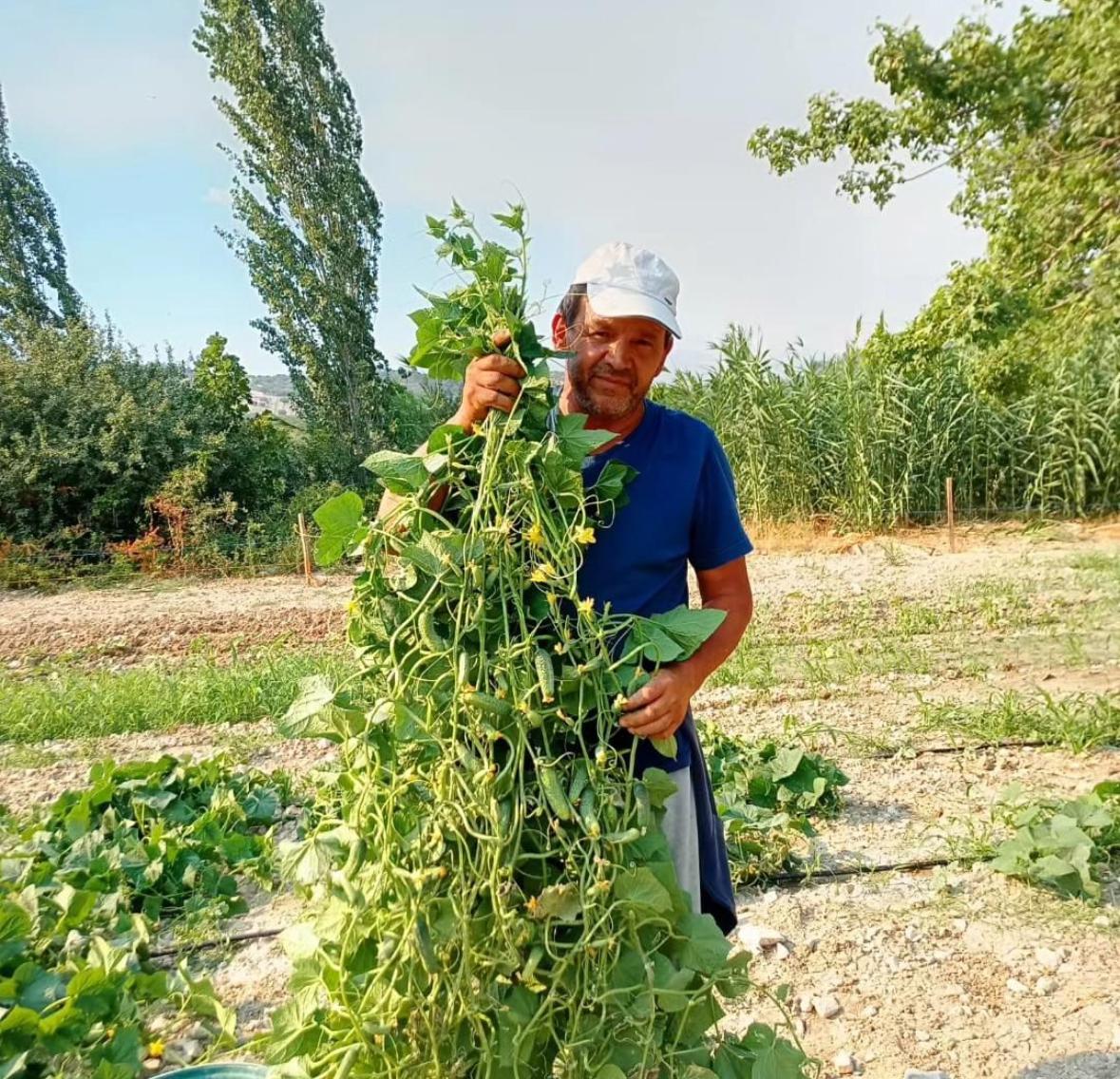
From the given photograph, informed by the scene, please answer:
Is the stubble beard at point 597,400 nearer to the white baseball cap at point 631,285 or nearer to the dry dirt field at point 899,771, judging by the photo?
the white baseball cap at point 631,285

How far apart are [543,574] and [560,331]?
64cm

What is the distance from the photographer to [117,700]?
5121 mm

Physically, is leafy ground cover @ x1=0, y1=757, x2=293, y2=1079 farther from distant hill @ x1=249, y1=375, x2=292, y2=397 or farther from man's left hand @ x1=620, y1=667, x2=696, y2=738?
distant hill @ x1=249, y1=375, x2=292, y2=397

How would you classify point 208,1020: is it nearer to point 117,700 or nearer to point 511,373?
point 511,373

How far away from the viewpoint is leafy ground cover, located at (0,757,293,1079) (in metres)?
2.03

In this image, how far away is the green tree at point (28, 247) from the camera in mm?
18125

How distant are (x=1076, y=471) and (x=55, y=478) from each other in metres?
13.6

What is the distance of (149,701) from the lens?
5.12 meters

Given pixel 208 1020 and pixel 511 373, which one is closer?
pixel 511 373

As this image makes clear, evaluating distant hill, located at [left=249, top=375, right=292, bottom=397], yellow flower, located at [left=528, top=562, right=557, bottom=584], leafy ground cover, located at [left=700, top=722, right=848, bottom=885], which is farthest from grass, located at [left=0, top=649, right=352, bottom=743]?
distant hill, located at [left=249, top=375, right=292, bottom=397]

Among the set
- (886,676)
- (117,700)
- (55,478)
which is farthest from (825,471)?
(55,478)

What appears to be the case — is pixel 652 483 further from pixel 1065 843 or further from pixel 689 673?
pixel 1065 843

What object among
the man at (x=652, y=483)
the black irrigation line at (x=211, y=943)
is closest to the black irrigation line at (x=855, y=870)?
the man at (x=652, y=483)

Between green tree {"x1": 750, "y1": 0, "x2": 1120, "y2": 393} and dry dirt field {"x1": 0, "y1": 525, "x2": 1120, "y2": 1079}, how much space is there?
1.75 meters
